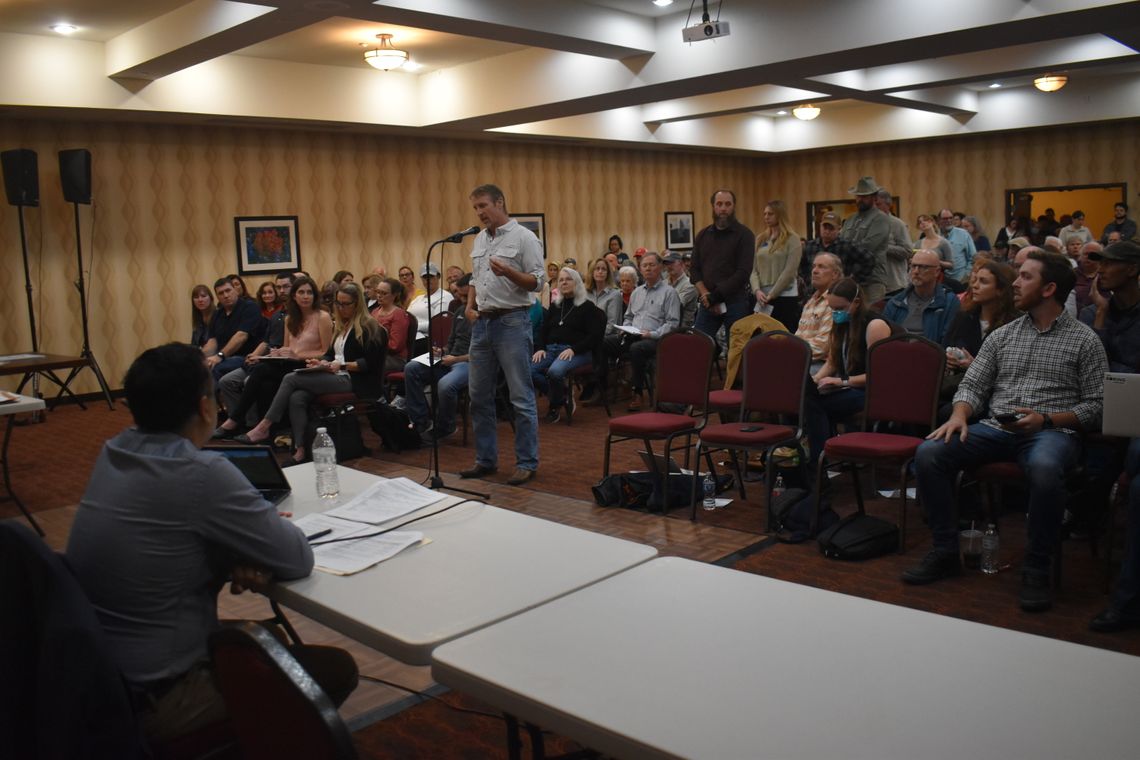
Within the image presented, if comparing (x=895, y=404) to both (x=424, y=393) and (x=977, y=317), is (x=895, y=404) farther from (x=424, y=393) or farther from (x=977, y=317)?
(x=424, y=393)

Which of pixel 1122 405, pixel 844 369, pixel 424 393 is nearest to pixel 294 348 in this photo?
pixel 424 393

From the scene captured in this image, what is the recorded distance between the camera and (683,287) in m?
8.88

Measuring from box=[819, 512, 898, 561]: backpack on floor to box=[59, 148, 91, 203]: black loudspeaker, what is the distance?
292 inches

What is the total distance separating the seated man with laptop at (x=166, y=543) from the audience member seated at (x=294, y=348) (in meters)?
4.69

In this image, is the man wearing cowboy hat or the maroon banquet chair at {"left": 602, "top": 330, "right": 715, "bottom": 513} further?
the man wearing cowboy hat

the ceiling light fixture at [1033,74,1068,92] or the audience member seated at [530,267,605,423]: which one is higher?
the ceiling light fixture at [1033,74,1068,92]

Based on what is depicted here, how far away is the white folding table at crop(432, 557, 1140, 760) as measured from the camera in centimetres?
132

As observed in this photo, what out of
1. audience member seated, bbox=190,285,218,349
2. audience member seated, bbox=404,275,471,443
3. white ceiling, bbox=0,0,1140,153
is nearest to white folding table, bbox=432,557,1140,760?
audience member seated, bbox=404,275,471,443

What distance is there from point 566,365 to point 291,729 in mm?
6424

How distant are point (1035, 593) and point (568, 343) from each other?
4.80 meters

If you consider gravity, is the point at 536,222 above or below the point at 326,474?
above

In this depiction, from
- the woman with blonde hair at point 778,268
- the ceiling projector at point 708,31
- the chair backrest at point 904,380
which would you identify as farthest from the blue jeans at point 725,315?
the chair backrest at point 904,380

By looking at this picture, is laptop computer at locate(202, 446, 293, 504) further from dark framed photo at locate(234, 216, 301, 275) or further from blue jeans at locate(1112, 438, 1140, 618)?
dark framed photo at locate(234, 216, 301, 275)

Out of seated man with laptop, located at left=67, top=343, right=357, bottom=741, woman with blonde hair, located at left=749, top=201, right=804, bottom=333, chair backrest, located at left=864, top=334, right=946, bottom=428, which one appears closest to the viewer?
seated man with laptop, located at left=67, top=343, right=357, bottom=741
